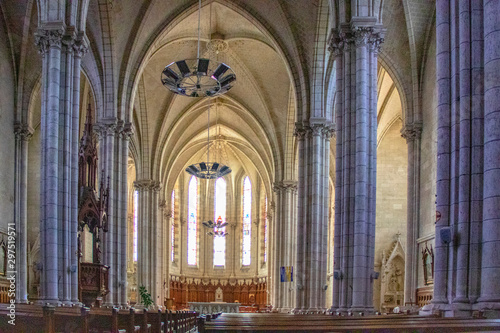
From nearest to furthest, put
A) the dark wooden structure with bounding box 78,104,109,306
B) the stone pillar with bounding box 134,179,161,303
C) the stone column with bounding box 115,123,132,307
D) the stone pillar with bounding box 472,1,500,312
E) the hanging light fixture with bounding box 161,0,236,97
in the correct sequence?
the stone pillar with bounding box 472,1,500,312 → the dark wooden structure with bounding box 78,104,109,306 → the hanging light fixture with bounding box 161,0,236,97 → the stone column with bounding box 115,123,132,307 → the stone pillar with bounding box 134,179,161,303

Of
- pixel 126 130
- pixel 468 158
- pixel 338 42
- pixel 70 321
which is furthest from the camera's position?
pixel 126 130

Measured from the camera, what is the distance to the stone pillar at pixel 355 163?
52.3ft

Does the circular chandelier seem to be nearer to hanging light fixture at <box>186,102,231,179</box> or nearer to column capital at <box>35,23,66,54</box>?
hanging light fixture at <box>186,102,231,179</box>

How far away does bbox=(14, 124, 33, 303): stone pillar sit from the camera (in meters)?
23.1

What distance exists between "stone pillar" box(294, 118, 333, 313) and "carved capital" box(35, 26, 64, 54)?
1108 cm

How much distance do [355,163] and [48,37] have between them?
8846 mm

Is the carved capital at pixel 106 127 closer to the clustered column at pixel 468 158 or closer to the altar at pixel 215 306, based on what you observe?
the clustered column at pixel 468 158

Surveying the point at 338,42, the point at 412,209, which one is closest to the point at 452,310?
the point at 338,42

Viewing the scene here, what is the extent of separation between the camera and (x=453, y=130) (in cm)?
952

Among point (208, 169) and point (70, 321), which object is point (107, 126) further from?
point (70, 321)

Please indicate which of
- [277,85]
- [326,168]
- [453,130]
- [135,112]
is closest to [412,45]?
[326,168]

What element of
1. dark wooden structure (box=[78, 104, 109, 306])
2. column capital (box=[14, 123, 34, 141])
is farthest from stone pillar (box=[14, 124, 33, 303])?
dark wooden structure (box=[78, 104, 109, 306])

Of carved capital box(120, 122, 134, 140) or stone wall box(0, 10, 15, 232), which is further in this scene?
carved capital box(120, 122, 134, 140)

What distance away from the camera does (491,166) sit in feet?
27.9
